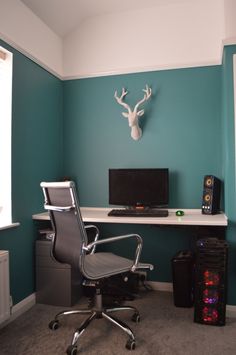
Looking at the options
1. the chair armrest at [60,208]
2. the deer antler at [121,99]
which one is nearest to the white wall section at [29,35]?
the deer antler at [121,99]

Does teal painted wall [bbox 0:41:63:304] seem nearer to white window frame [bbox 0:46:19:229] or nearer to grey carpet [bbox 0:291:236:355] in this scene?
white window frame [bbox 0:46:19:229]

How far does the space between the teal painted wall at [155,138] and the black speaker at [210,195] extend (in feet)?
0.80

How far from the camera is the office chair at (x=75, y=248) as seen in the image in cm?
194

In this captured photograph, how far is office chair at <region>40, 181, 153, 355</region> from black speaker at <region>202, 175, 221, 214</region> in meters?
1.00

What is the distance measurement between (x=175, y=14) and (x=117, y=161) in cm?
172

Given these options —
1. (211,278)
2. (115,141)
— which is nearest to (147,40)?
(115,141)

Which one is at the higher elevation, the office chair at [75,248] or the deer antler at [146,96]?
the deer antler at [146,96]

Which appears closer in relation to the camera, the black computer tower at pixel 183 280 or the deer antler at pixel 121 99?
the black computer tower at pixel 183 280

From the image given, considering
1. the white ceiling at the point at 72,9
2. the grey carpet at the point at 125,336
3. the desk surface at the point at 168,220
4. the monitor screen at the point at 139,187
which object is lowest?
the grey carpet at the point at 125,336

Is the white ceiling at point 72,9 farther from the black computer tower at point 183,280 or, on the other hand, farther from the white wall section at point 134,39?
the black computer tower at point 183,280

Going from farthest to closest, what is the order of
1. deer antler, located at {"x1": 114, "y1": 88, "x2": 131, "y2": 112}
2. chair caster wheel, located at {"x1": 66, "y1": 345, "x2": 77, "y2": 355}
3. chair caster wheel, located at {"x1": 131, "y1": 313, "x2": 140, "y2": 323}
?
deer antler, located at {"x1": 114, "y1": 88, "x2": 131, "y2": 112}
chair caster wheel, located at {"x1": 131, "y1": 313, "x2": 140, "y2": 323}
chair caster wheel, located at {"x1": 66, "y1": 345, "x2": 77, "y2": 355}

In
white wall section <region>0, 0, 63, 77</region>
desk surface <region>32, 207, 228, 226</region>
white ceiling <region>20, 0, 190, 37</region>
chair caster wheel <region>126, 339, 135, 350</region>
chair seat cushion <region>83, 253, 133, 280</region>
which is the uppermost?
white ceiling <region>20, 0, 190, 37</region>

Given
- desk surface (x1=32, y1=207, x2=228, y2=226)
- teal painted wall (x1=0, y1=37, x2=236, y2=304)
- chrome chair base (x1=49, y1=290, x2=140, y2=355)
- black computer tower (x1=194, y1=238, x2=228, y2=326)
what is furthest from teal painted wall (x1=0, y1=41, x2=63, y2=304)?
black computer tower (x1=194, y1=238, x2=228, y2=326)

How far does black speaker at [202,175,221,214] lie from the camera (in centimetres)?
275
